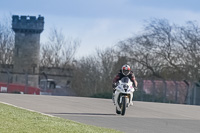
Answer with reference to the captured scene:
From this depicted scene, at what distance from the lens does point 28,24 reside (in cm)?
7938

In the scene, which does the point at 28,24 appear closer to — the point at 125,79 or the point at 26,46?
the point at 26,46

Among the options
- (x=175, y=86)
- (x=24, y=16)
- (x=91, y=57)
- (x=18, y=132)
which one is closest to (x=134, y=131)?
(x=18, y=132)

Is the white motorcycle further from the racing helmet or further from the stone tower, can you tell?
the stone tower

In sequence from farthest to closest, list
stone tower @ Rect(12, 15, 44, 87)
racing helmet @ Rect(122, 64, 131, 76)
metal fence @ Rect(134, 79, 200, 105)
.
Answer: stone tower @ Rect(12, 15, 44, 87), metal fence @ Rect(134, 79, 200, 105), racing helmet @ Rect(122, 64, 131, 76)

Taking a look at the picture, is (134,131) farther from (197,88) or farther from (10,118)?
(197,88)

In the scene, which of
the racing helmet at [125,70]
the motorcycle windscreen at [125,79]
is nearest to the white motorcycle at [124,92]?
the motorcycle windscreen at [125,79]

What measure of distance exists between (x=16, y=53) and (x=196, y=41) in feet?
108

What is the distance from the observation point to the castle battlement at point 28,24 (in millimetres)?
79312

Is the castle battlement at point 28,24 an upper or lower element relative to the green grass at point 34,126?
upper

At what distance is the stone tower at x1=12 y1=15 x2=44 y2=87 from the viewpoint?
7931cm

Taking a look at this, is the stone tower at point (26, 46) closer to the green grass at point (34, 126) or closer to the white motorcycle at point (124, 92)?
the white motorcycle at point (124, 92)

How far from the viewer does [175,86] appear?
137 ft

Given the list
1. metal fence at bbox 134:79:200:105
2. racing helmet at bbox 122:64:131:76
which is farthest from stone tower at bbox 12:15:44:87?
racing helmet at bbox 122:64:131:76

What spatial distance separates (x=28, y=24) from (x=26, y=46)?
306cm
